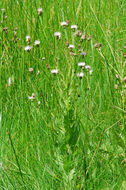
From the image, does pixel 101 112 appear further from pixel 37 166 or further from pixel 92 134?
pixel 37 166

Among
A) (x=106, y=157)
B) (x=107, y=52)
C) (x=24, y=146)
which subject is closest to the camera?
(x=106, y=157)

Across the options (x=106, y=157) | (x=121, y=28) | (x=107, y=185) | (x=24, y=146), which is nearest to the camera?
(x=107, y=185)

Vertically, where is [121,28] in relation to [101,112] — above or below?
above

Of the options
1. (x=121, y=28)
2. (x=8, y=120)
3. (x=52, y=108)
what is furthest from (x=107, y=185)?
(x=121, y=28)

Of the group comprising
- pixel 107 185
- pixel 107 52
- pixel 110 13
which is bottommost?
pixel 107 185

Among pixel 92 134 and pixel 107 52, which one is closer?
pixel 92 134

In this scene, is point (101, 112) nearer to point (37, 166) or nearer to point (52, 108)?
point (52, 108)

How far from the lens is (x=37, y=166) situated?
1477 mm

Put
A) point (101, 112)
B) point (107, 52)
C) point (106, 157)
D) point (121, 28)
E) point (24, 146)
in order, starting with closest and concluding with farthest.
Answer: point (106, 157) < point (24, 146) < point (101, 112) < point (107, 52) < point (121, 28)

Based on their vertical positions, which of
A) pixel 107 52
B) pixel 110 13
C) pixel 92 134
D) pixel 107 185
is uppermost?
pixel 110 13

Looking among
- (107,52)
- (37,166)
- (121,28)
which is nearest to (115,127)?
(37,166)

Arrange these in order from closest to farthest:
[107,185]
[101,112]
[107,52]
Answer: [107,185] < [101,112] < [107,52]

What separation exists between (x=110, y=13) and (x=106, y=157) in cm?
158

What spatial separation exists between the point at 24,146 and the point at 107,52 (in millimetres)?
994
